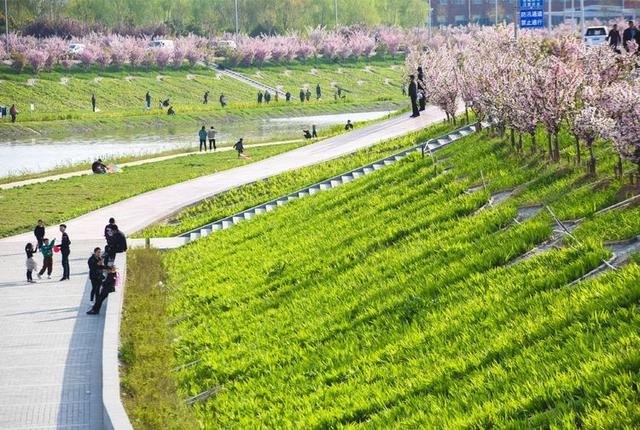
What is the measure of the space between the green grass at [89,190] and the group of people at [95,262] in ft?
24.8

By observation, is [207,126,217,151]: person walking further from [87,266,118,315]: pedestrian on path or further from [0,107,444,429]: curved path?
[87,266,118,315]: pedestrian on path

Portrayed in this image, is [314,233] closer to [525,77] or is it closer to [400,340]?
[525,77]

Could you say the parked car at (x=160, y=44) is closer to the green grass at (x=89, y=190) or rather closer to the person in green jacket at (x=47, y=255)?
the green grass at (x=89, y=190)

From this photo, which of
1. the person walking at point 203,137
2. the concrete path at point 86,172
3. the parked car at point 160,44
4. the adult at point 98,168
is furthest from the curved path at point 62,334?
the parked car at point 160,44

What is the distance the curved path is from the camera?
16641 mm

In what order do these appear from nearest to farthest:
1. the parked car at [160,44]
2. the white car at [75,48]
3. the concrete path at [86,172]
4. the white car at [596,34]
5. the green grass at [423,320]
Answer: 1. the green grass at [423,320]
2. the concrete path at [86,172]
3. the white car at [596,34]
4. the white car at [75,48]
5. the parked car at [160,44]

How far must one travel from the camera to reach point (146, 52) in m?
107

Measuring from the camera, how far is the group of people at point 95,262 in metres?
23.3

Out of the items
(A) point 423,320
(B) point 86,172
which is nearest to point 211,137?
(B) point 86,172

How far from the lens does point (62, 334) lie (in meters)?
21.5

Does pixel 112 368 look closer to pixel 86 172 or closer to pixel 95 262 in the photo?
pixel 95 262

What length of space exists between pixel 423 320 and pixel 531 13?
30.6 meters

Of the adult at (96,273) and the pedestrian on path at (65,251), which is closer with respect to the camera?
the adult at (96,273)

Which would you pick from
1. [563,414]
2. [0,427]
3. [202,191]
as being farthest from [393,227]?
[202,191]
